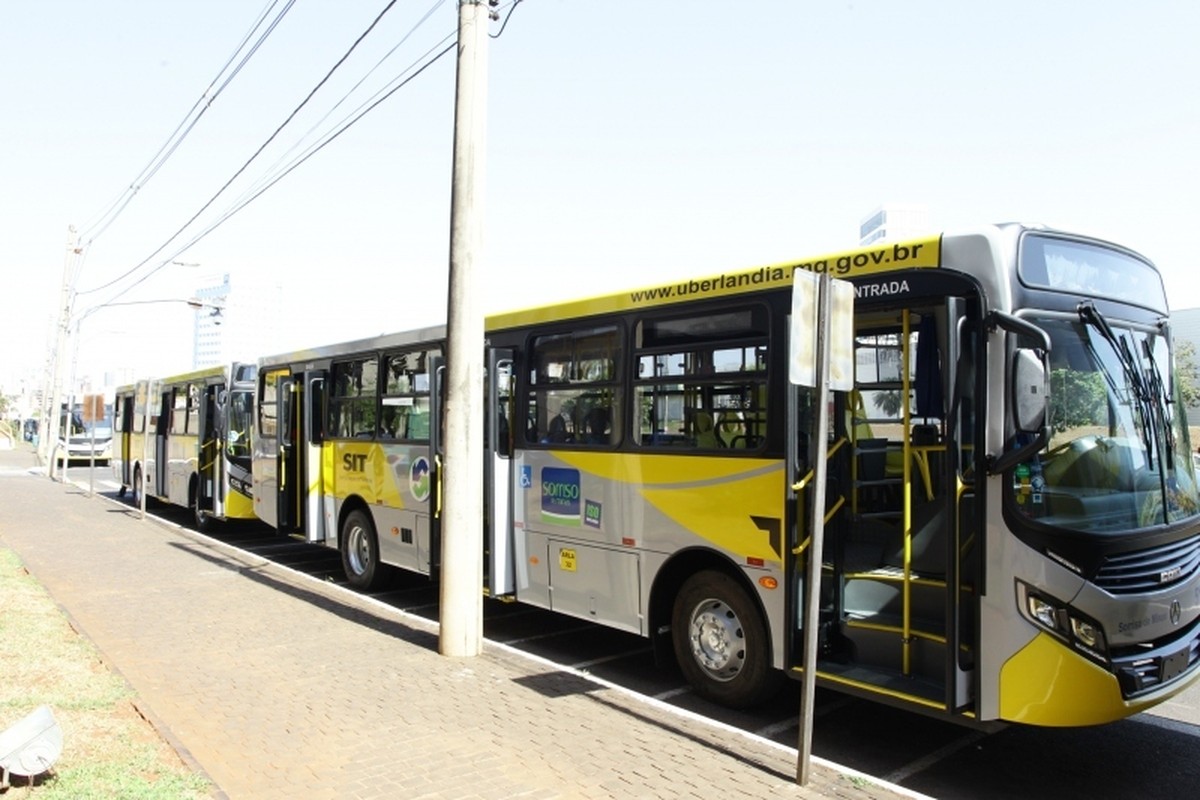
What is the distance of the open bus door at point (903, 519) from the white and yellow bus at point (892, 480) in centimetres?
2

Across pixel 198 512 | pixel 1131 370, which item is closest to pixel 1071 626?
pixel 1131 370

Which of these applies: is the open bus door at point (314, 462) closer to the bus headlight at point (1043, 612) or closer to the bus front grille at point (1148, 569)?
the bus headlight at point (1043, 612)

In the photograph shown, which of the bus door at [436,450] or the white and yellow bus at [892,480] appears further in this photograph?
the bus door at [436,450]

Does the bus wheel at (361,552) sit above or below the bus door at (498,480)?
below

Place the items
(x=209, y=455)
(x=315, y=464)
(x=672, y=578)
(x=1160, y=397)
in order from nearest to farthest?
(x=1160, y=397) → (x=672, y=578) → (x=315, y=464) → (x=209, y=455)

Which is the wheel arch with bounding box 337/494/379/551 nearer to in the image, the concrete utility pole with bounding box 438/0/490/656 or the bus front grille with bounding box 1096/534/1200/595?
the concrete utility pole with bounding box 438/0/490/656

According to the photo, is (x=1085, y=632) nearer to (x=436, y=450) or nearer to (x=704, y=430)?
(x=704, y=430)

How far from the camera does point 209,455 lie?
16.4 m

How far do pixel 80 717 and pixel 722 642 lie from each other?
4221mm

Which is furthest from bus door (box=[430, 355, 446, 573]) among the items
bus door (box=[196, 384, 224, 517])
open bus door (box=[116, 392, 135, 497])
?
open bus door (box=[116, 392, 135, 497])

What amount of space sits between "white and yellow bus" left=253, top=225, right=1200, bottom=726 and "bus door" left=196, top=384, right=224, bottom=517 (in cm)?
931

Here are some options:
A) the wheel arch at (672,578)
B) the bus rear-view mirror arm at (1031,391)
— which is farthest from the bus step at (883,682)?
the bus rear-view mirror arm at (1031,391)

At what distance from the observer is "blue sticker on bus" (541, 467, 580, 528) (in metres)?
7.55

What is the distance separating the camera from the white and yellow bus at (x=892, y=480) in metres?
4.70
